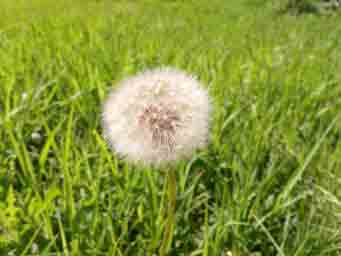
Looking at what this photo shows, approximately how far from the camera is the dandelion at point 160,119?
3.64ft

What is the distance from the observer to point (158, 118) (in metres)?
1.13

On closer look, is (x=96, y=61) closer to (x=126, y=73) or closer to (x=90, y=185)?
(x=126, y=73)

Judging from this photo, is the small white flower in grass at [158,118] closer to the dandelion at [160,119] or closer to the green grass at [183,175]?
the dandelion at [160,119]

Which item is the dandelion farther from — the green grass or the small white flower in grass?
the green grass

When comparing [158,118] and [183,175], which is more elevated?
[158,118]

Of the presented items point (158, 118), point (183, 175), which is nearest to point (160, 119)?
point (158, 118)

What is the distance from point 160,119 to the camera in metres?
1.13

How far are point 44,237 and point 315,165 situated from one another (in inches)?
43.4

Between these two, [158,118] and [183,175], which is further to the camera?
[183,175]

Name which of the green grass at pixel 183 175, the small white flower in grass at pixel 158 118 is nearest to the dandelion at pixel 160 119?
the small white flower in grass at pixel 158 118

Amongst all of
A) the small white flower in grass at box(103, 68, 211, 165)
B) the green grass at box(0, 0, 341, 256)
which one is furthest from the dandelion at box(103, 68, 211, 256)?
the green grass at box(0, 0, 341, 256)

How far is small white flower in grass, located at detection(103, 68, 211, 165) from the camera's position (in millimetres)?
1116

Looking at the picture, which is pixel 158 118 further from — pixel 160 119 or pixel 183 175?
pixel 183 175

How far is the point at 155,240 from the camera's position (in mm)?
1338
